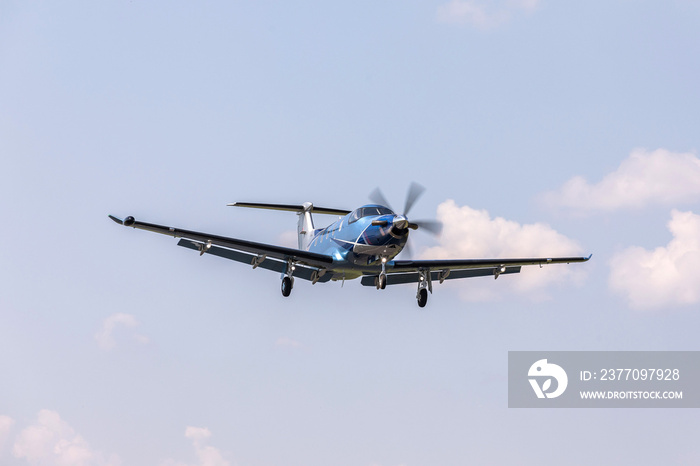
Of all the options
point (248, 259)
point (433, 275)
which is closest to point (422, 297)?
point (433, 275)

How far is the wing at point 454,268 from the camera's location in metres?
39.2

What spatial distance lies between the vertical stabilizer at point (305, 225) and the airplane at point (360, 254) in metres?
0.88

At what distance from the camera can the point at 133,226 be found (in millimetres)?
33344

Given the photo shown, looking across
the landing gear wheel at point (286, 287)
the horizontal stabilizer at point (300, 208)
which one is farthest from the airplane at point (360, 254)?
the horizontal stabilizer at point (300, 208)

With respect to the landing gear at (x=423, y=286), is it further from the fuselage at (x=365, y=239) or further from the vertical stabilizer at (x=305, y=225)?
the vertical stabilizer at (x=305, y=225)

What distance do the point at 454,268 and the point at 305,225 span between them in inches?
358

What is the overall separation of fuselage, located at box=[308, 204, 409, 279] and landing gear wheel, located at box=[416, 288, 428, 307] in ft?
9.83

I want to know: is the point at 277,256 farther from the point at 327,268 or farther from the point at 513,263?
the point at 513,263

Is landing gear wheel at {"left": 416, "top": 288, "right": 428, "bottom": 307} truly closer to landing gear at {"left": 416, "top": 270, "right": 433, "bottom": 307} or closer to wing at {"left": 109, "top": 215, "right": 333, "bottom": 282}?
landing gear at {"left": 416, "top": 270, "right": 433, "bottom": 307}

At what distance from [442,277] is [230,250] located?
11.2 m

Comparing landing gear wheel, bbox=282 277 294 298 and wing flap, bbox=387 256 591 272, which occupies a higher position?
wing flap, bbox=387 256 591 272

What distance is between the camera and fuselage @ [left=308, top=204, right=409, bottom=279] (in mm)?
34656

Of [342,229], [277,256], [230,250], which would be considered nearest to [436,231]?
[342,229]

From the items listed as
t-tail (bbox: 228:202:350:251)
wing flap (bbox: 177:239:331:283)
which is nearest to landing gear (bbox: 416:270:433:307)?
wing flap (bbox: 177:239:331:283)
